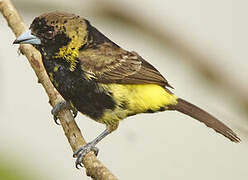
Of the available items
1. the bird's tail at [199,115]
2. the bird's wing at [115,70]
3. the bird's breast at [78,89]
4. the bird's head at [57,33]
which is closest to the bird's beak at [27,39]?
the bird's head at [57,33]

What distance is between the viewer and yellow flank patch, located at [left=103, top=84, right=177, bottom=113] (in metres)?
2.92

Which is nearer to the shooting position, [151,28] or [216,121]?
[151,28]

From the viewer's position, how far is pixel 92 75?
116 inches

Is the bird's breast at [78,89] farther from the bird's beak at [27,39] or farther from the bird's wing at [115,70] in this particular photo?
the bird's beak at [27,39]

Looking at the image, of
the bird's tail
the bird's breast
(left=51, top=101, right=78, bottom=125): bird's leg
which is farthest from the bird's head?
the bird's tail

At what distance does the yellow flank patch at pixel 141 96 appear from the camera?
2.92 meters

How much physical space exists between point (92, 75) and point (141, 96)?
1.08ft

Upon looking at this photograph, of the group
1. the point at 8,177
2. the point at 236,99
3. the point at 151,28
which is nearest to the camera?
the point at 8,177

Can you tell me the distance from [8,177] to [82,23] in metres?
1.72

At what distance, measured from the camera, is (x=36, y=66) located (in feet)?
10.4

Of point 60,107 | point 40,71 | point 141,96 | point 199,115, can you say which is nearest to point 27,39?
point 40,71

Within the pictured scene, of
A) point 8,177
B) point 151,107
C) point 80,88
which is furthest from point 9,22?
point 8,177

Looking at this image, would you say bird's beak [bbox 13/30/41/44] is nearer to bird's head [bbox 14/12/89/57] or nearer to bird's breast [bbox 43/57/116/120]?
bird's head [bbox 14/12/89/57]

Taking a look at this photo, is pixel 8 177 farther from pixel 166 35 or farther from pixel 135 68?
pixel 135 68
